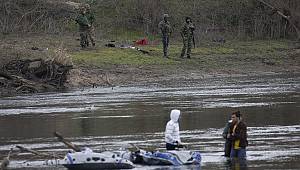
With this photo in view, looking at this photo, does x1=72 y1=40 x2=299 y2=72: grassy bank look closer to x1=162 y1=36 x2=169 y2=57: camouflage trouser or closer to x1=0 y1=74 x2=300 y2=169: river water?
x1=162 y1=36 x2=169 y2=57: camouflage trouser

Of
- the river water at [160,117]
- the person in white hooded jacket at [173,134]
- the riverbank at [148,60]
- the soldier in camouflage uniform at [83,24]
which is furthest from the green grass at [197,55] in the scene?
the person in white hooded jacket at [173,134]

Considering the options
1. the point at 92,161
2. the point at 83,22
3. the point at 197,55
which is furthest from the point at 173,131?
the point at 197,55

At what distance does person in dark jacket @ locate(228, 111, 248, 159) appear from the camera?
21641 mm

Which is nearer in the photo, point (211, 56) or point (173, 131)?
point (173, 131)

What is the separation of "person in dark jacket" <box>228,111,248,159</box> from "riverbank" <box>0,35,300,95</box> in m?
24.4

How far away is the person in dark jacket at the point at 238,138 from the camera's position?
21.6 metres

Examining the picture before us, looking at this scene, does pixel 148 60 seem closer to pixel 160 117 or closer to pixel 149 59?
pixel 149 59

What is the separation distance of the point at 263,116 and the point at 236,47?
99.8 ft

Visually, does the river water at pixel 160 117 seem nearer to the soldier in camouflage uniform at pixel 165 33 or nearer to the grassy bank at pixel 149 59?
the grassy bank at pixel 149 59

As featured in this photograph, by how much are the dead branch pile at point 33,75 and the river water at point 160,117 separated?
4.96ft

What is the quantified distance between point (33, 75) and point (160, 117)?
1455 centimetres

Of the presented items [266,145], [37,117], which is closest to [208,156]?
[266,145]

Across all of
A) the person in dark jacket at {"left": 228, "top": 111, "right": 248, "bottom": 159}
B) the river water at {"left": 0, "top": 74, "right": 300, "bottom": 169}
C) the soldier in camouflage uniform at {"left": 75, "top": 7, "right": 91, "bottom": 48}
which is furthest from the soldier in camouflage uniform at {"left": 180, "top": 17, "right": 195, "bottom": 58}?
the person in dark jacket at {"left": 228, "top": 111, "right": 248, "bottom": 159}

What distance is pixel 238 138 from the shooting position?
2167cm
